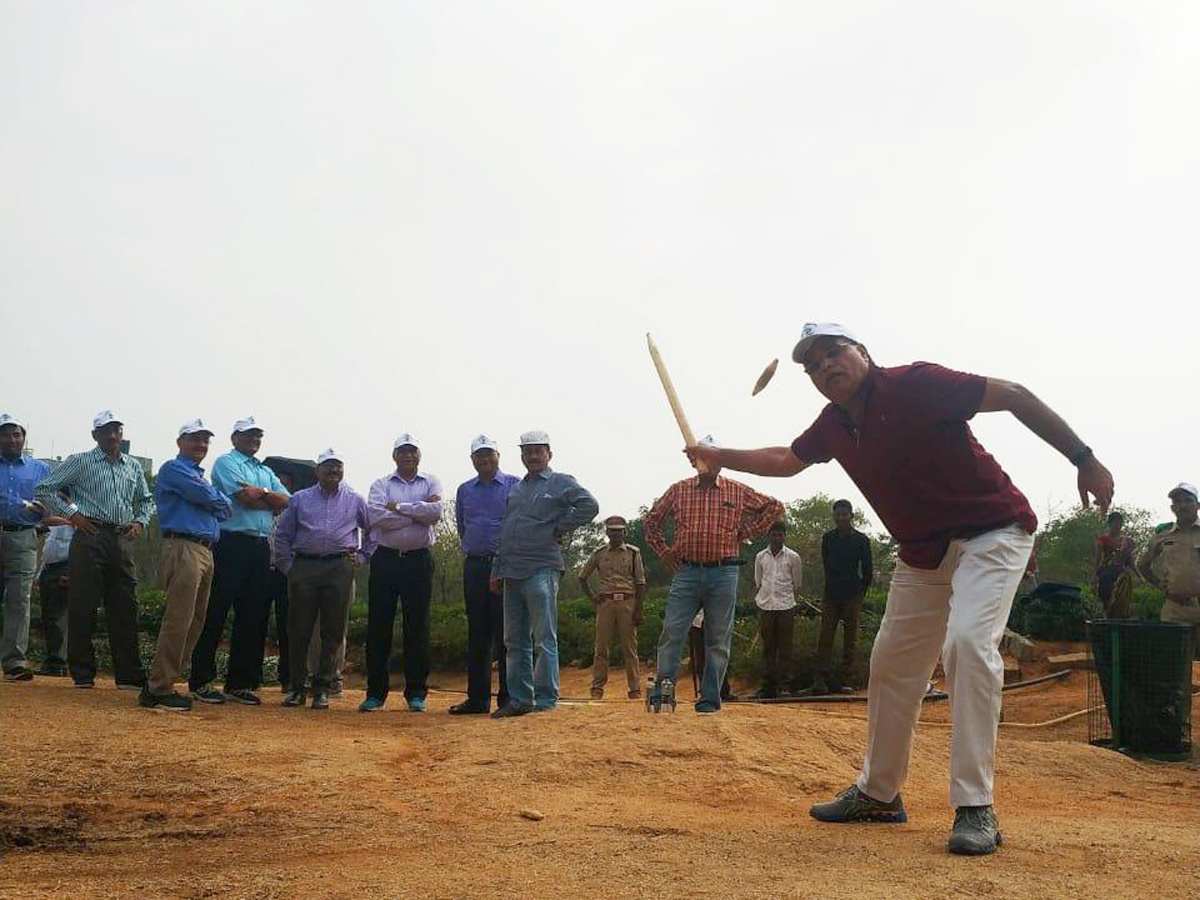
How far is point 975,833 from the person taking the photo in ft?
12.5

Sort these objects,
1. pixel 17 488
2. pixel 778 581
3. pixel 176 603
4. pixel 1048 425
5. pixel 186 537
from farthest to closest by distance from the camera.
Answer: pixel 778 581 < pixel 17 488 < pixel 186 537 < pixel 176 603 < pixel 1048 425

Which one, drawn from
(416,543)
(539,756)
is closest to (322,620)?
(416,543)

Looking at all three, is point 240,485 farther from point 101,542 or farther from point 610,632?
point 610,632

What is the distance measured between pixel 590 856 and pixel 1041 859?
1467mm

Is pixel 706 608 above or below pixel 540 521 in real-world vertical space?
below

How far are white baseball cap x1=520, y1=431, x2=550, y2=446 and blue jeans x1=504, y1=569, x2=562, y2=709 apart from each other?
97cm

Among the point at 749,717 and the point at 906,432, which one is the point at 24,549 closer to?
the point at 749,717

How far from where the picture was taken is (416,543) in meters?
8.92

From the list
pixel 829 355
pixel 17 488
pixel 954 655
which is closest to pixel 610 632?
pixel 17 488

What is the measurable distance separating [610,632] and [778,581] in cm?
197

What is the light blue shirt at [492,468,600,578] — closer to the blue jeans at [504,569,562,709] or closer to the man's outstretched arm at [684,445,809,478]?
the blue jeans at [504,569,562,709]

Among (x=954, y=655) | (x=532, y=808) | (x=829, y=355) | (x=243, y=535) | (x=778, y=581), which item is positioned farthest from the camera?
(x=778, y=581)

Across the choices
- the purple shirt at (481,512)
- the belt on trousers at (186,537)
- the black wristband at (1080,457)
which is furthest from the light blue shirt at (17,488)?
the black wristband at (1080,457)

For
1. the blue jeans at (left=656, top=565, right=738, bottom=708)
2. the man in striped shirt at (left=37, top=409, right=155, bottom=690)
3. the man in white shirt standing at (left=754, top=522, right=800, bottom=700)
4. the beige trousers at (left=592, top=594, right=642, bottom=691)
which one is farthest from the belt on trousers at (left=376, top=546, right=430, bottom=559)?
the man in white shirt standing at (left=754, top=522, right=800, bottom=700)
